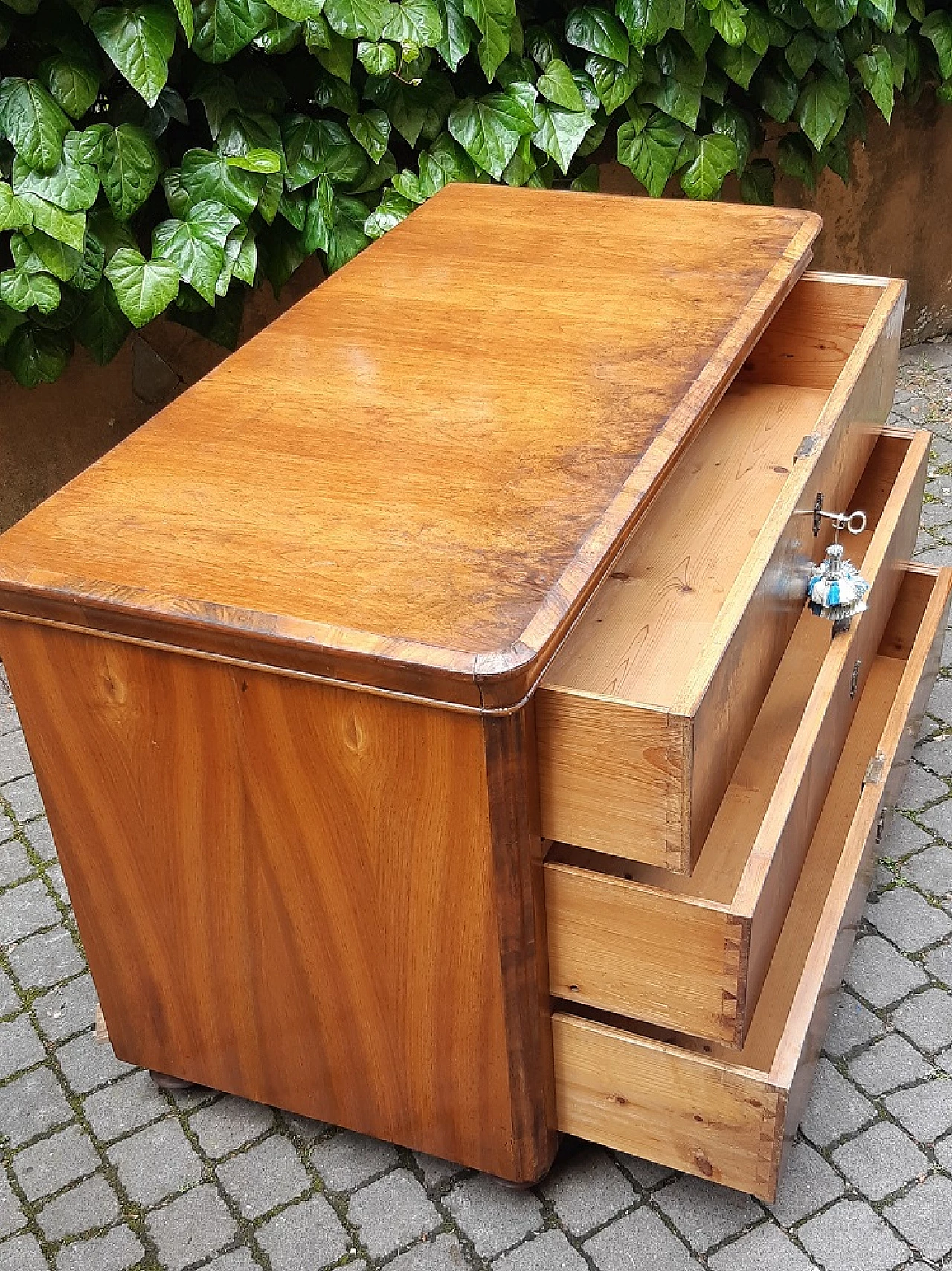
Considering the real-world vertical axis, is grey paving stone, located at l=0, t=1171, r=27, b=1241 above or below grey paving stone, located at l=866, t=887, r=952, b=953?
above

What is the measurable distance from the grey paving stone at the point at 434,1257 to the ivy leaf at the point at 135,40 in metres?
1.83

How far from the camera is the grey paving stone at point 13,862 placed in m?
2.18

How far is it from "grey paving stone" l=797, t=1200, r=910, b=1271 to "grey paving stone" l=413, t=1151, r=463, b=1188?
426 mm

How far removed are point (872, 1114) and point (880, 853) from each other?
0.46 meters

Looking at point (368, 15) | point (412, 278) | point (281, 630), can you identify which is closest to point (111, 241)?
point (368, 15)

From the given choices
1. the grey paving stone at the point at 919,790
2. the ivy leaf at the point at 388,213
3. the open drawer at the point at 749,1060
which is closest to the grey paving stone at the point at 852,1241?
the open drawer at the point at 749,1060

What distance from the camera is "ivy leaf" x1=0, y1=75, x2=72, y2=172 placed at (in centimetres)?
229

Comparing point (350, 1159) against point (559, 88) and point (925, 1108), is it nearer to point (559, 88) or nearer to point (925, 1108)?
point (925, 1108)

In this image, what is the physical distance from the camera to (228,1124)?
5.80 feet

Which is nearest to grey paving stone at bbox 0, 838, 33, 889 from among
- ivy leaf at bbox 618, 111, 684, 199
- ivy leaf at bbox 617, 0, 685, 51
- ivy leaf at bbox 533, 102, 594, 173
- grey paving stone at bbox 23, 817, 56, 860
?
grey paving stone at bbox 23, 817, 56, 860

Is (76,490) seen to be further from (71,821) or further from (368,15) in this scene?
(368,15)

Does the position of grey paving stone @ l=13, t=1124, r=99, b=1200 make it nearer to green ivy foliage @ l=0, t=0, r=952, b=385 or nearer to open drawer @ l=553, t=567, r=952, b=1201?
open drawer @ l=553, t=567, r=952, b=1201

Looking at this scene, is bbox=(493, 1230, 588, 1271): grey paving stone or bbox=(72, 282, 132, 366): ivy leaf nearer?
bbox=(493, 1230, 588, 1271): grey paving stone

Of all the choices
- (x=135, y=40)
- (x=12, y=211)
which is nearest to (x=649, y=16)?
(x=135, y=40)
